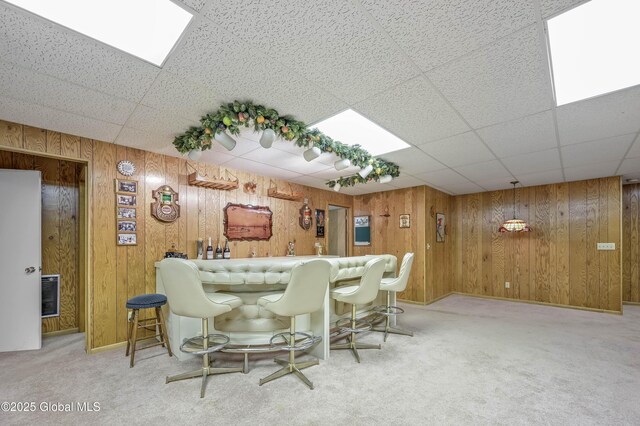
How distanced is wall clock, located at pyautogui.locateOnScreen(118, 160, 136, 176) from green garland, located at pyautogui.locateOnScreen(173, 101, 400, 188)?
0.75 meters

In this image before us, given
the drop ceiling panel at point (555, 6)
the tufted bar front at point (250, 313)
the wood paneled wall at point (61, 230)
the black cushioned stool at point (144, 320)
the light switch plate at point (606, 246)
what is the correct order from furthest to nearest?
the light switch plate at point (606, 246), the wood paneled wall at point (61, 230), the black cushioned stool at point (144, 320), the tufted bar front at point (250, 313), the drop ceiling panel at point (555, 6)

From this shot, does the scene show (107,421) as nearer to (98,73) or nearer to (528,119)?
(98,73)

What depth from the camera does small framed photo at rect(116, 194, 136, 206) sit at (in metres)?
3.49

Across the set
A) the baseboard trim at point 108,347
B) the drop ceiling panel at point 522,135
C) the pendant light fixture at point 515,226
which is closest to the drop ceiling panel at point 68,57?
the baseboard trim at point 108,347

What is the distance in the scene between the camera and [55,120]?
9.21 feet

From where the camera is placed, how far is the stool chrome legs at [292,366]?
2.57 m

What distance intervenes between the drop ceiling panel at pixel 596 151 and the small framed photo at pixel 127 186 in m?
5.32

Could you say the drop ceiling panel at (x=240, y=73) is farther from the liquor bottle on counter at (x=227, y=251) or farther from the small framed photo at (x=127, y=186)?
the liquor bottle on counter at (x=227, y=251)

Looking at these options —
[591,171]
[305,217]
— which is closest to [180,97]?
Answer: [305,217]

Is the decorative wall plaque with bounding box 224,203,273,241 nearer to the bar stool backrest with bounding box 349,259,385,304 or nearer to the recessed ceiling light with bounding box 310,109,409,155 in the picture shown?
the recessed ceiling light with bounding box 310,109,409,155

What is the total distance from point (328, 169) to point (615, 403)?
3.84 metres

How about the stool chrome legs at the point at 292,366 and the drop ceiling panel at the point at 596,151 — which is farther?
the drop ceiling panel at the point at 596,151

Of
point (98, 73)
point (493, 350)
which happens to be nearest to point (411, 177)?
point (493, 350)

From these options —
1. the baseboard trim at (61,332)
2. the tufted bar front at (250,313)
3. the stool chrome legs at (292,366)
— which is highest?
the tufted bar front at (250,313)
